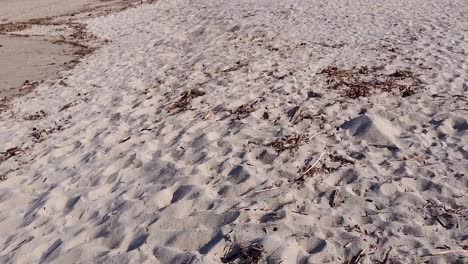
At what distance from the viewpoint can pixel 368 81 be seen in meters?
7.71

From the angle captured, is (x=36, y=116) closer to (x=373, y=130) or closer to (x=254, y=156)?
(x=254, y=156)

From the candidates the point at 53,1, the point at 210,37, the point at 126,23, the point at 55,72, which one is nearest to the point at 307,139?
the point at 210,37

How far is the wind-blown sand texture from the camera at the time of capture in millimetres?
4227

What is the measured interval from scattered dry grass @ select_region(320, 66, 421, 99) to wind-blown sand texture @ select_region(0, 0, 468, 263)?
41mm

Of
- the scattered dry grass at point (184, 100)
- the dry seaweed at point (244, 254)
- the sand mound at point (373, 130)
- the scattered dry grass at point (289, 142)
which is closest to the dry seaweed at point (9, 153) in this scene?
the scattered dry grass at point (184, 100)

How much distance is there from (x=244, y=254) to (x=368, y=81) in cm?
471

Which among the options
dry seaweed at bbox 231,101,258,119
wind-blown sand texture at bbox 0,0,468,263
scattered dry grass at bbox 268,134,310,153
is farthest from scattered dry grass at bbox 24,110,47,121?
scattered dry grass at bbox 268,134,310,153

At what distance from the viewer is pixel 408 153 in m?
5.35

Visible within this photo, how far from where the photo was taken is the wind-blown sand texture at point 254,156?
423cm

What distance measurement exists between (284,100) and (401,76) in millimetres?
2114

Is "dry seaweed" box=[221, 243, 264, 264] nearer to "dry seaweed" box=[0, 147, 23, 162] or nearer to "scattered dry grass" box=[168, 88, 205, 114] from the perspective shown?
"scattered dry grass" box=[168, 88, 205, 114]

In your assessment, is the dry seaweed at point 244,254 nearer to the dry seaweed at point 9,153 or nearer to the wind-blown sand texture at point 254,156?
the wind-blown sand texture at point 254,156

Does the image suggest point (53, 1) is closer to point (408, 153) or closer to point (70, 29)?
point (70, 29)

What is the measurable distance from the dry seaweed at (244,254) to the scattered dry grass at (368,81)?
3833 millimetres
